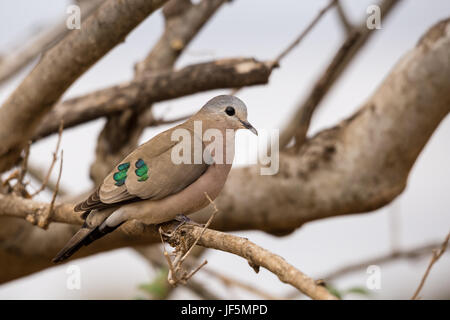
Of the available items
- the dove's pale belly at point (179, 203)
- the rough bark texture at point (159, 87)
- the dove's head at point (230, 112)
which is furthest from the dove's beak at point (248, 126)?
the rough bark texture at point (159, 87)

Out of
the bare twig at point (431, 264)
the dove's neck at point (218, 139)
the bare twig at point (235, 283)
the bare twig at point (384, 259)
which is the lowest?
the bare twig at point (384, 259)

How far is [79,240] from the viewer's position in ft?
6.73

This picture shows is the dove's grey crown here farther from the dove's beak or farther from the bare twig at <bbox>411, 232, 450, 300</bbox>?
the bare twig at <bbox>411, 232, 450, 300</bbox>

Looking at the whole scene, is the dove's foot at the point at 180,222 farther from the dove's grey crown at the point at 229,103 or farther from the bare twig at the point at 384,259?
the bare twig at the point at 384,259

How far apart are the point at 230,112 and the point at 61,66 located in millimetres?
1230

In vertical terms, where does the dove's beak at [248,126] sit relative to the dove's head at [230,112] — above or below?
below

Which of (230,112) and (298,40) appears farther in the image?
(298,40)

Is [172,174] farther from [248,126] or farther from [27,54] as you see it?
[27,54]

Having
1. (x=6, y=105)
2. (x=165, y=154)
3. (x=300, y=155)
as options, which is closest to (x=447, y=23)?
(x=300, y=155)

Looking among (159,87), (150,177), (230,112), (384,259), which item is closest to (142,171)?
(150,177)

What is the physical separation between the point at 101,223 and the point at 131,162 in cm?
23

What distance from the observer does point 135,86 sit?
3633mm

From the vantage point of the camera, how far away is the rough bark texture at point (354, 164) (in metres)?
3.27

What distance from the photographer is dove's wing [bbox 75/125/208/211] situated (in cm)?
197
